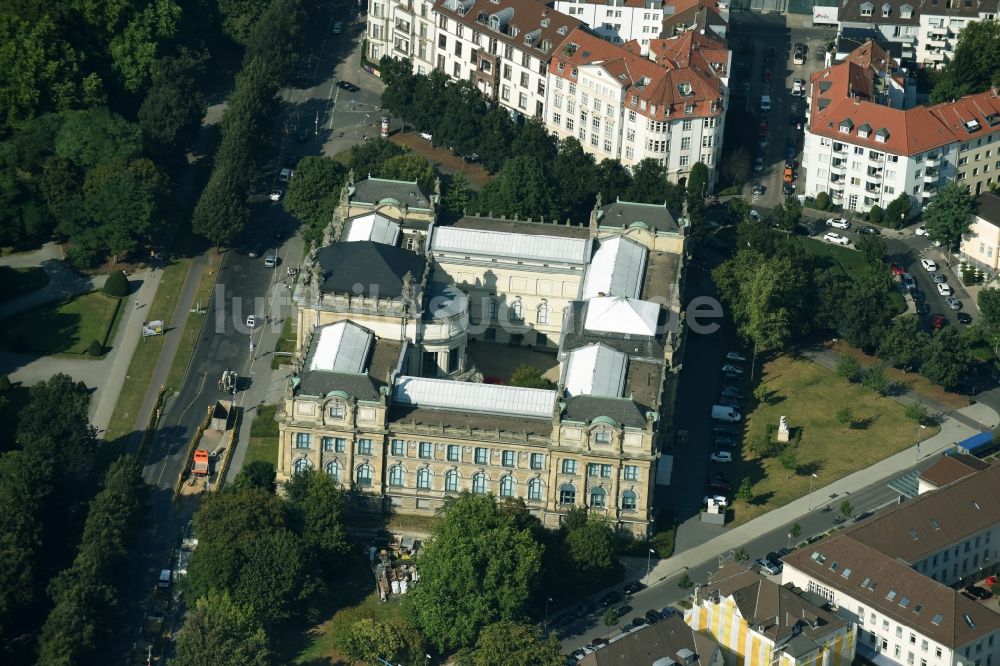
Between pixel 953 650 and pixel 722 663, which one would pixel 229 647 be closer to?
pixel 722 663

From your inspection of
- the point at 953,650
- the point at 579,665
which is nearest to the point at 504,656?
the point at 579,665

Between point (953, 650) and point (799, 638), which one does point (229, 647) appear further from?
point (953, 650)

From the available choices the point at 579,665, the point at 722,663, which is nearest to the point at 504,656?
the point at 579,665

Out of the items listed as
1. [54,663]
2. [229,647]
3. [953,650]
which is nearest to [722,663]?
[953,650]

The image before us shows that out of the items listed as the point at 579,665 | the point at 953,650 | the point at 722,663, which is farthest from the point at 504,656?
the point at 953,650

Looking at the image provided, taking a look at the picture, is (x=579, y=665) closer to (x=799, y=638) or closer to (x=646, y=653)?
(x=646, y=653)
